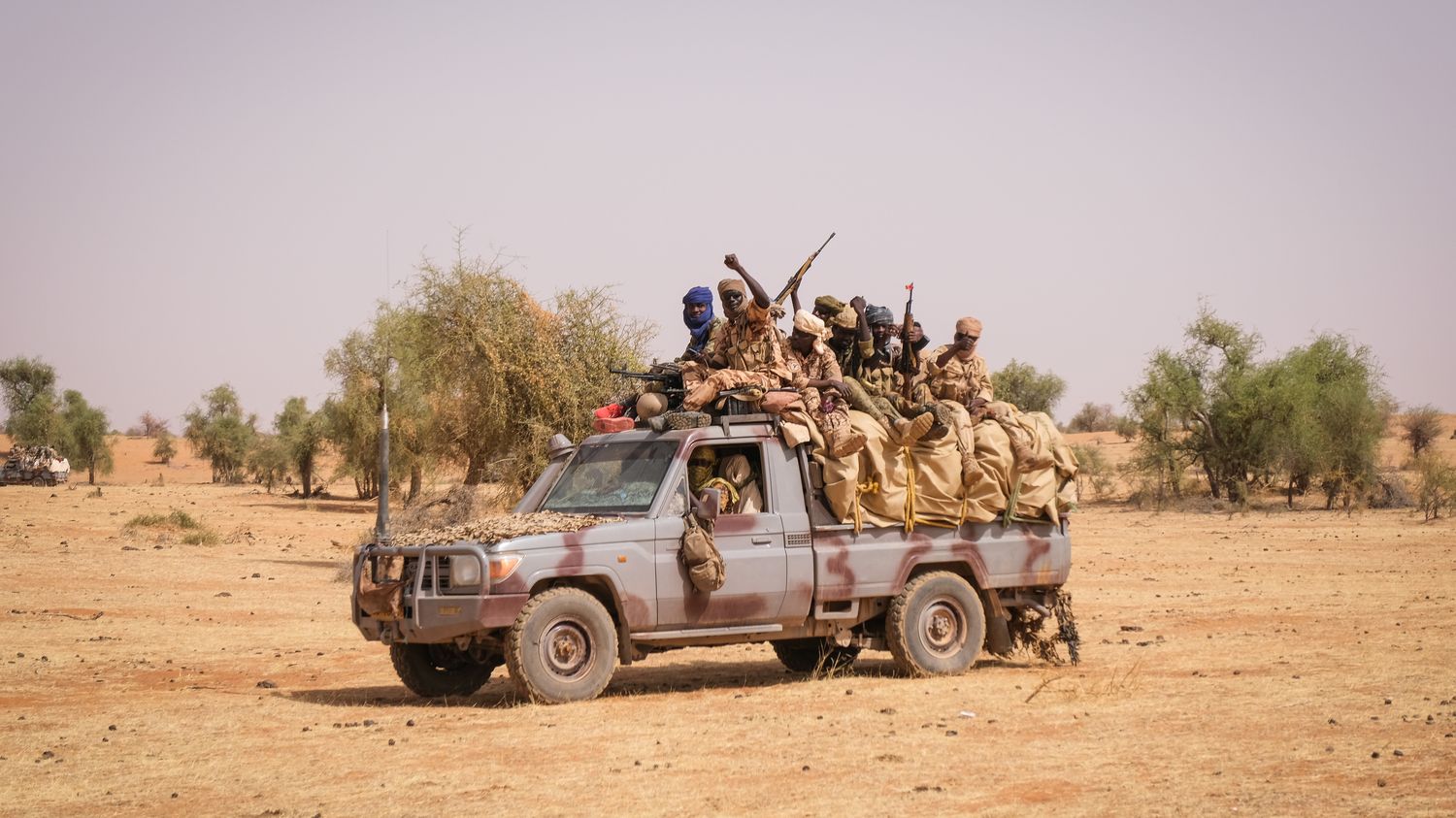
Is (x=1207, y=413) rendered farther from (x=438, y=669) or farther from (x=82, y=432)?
(x=82, y=432)

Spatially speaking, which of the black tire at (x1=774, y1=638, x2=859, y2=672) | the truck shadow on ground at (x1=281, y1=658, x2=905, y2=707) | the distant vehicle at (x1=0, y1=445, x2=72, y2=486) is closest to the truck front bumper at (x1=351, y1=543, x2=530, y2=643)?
the truck shadow on ground at (x1=281, y1=658, x2=905, y2=707)

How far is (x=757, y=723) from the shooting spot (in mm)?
9977

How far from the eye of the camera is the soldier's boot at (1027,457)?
12.5m

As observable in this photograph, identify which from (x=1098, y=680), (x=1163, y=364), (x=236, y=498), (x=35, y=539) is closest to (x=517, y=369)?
(x=35, y=539)

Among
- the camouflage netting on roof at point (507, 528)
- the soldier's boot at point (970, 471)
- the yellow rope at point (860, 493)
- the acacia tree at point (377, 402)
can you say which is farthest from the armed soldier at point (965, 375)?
the acacia tree at point (377, 402)

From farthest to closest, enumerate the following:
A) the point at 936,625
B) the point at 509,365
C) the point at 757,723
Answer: the point at 509,365 → the point at 936,625 → the point at 757,723

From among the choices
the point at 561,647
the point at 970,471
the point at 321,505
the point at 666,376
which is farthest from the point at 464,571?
the point at 321,505

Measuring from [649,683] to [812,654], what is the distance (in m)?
1.55

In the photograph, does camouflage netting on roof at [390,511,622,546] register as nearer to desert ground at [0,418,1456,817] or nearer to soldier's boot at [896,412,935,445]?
desert ground at [0,418,1456,817]

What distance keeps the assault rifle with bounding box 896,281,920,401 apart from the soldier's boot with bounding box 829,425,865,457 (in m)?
1.50

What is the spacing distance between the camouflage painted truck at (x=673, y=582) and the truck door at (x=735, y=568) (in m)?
0.01

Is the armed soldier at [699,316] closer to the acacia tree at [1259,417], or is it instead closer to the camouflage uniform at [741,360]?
the camouflage uniform at [741,360]

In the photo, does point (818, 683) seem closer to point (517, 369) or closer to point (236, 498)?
point (517, 369)

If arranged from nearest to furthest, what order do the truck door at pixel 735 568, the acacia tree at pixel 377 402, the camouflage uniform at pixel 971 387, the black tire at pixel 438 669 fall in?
the truck door at pixel 735 568
the black tire at pixel 438 669
the camouflage uniform at pixel 971 387
the acacia tree at pixel 377 402
